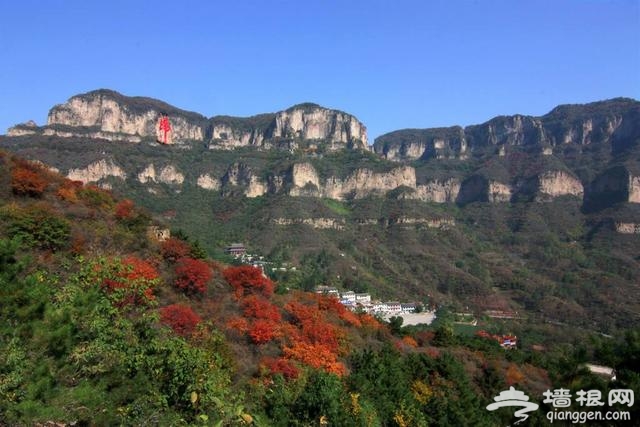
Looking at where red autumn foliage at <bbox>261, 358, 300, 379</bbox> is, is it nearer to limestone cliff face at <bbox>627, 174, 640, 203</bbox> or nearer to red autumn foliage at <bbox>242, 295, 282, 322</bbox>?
red autumn foliage at <bbox>242, 295, 282, 322</bbox>

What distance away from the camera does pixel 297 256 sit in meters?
87.3

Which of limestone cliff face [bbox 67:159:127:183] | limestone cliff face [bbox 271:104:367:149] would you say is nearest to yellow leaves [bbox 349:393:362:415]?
limestone cliff face [bbox 67:159:127:183]

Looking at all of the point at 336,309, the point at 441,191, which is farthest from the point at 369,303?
the point at 441,191

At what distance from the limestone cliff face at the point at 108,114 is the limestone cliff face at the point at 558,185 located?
99.6 metres

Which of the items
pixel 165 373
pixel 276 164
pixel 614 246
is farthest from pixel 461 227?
pixel 165 373

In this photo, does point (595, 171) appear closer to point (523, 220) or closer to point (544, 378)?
point (523, 220)

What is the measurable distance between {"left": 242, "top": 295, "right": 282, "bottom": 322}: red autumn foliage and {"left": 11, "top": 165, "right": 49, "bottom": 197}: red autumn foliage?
1170 cm

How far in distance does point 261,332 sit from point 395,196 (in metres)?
118

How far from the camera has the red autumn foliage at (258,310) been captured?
24.1m

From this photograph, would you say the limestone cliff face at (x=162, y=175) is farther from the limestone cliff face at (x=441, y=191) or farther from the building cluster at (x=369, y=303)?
the limestone cliff face at (x=441, y=191)

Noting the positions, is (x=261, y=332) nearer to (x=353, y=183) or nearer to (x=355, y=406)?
(x=355, y=406)

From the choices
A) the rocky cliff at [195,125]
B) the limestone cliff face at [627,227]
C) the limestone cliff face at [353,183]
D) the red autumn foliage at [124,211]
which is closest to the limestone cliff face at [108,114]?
the rocky cliff at [195,125]

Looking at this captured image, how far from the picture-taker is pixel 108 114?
470 ft

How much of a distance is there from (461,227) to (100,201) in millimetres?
112391
